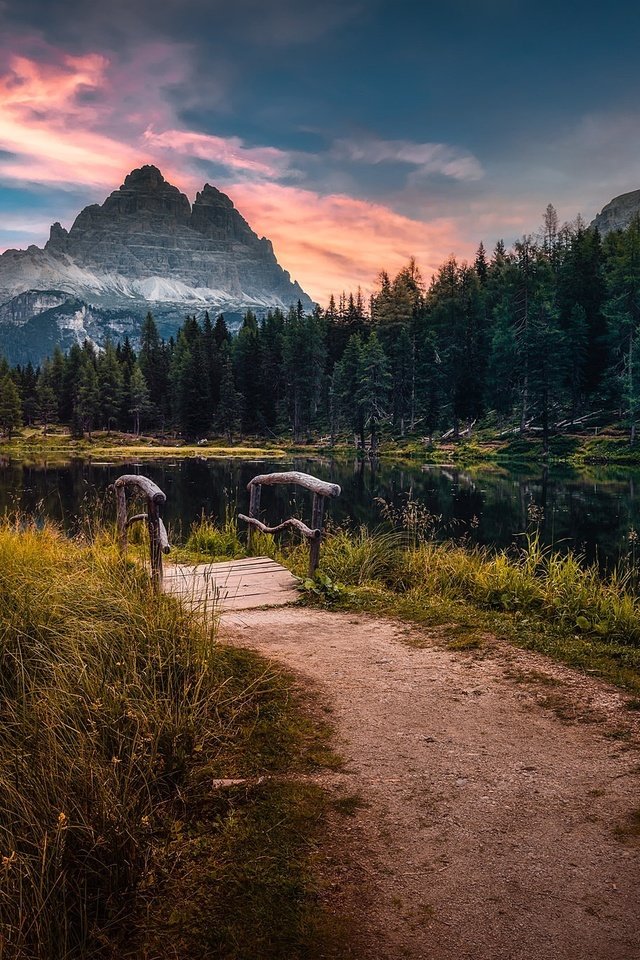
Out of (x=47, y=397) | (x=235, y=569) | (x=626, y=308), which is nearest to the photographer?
(x=235, y=569)

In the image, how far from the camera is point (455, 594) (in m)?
8.68

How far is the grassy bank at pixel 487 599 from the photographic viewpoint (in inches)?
246

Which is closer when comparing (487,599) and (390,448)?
(487,599)

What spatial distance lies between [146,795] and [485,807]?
1766 mm

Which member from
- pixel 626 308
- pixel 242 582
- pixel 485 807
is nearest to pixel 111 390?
pixel 626 308

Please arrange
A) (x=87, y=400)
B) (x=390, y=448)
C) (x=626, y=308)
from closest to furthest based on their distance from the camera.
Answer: (x=626, y=308) → (x=390, y=448) → (x=87, y=400)

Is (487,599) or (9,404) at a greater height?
(9,404)

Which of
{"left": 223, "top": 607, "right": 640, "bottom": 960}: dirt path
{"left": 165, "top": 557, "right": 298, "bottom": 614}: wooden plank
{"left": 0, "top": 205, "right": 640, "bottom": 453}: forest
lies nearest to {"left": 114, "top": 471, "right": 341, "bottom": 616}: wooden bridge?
{"left": 165, "top": 557, "right": 298, "bottom": 614}: wooden plank

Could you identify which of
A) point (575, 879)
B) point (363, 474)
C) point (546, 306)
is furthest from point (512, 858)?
point (546, 306)

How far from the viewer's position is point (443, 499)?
2997 centimetres

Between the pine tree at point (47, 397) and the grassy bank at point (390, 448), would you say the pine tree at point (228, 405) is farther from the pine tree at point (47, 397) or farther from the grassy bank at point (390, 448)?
the pine tree at point (47, 397)

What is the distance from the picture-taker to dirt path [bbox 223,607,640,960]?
103 inches

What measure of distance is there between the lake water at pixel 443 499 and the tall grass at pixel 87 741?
23.2ft

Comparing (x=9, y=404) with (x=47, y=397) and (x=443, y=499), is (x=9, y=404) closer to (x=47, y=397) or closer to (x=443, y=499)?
(x=47, y=397)
